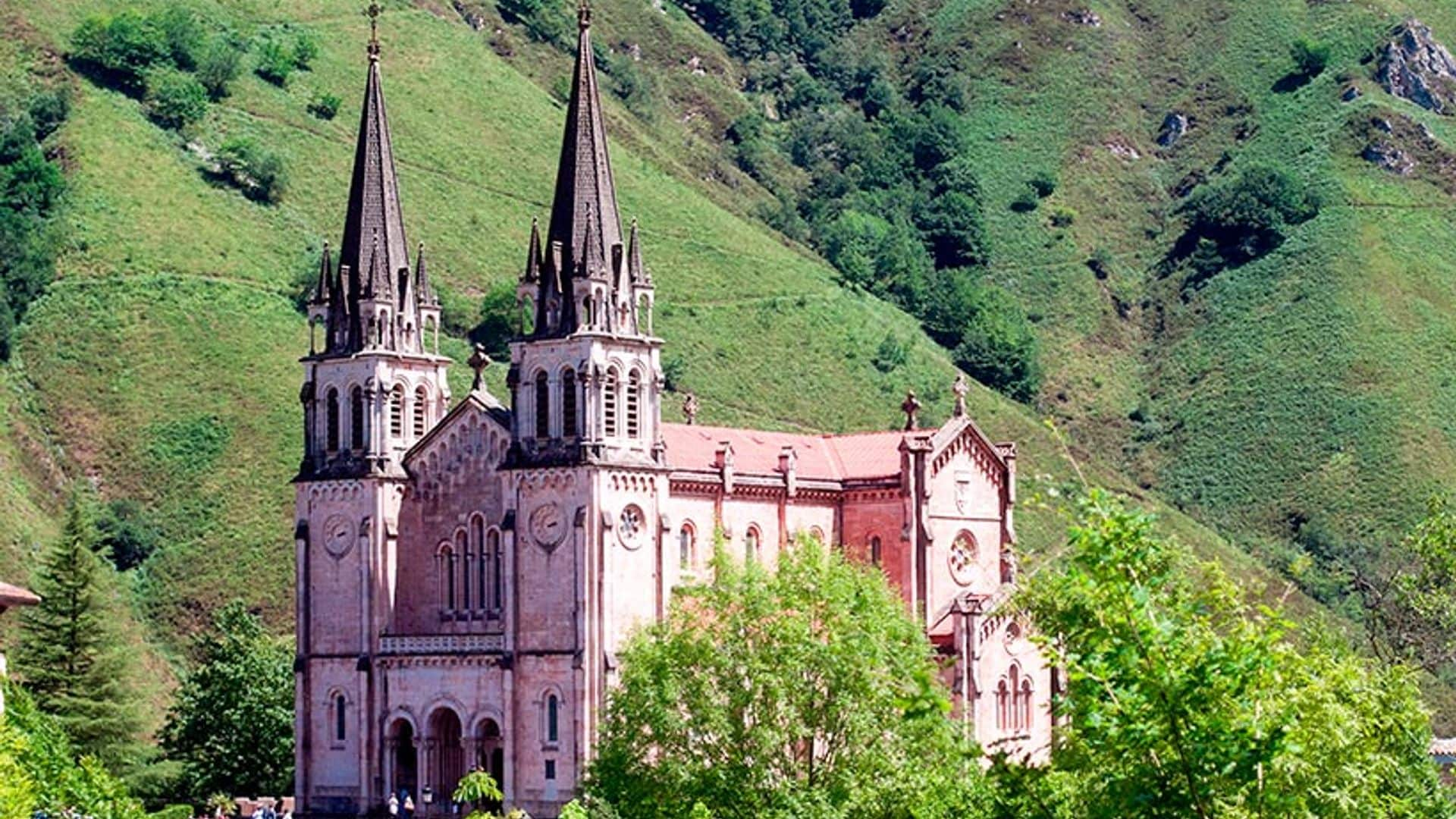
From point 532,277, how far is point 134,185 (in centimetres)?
6756

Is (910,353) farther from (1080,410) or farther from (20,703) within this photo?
(20,703)

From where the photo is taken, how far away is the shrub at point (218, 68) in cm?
17275

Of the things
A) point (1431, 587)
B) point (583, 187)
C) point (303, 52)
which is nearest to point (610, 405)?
point (583, 187)

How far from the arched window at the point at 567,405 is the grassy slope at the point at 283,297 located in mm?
37014

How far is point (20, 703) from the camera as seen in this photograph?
188 feet

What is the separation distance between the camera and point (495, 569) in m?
94.6

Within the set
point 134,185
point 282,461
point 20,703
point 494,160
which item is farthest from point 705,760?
point 494,160

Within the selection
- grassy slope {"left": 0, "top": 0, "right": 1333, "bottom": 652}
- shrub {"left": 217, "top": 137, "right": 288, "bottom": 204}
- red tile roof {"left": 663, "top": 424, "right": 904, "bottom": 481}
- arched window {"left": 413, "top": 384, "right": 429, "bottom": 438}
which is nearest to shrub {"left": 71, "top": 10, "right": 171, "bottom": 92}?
grassy slope {"left": 0, "top": 0, "right": 1333, "bottom": 652}

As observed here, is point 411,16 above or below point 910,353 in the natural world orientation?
above

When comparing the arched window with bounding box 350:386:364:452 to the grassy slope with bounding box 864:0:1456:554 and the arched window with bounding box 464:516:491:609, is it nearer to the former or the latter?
the arched window with bounding box 464:516:491:609

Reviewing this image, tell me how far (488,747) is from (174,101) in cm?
8145

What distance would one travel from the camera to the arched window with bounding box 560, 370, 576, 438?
91.4m

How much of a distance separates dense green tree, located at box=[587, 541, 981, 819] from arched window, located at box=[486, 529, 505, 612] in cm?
1004

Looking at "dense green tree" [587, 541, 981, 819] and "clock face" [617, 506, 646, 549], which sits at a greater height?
"clock face" [617, 506, 646, 549]
